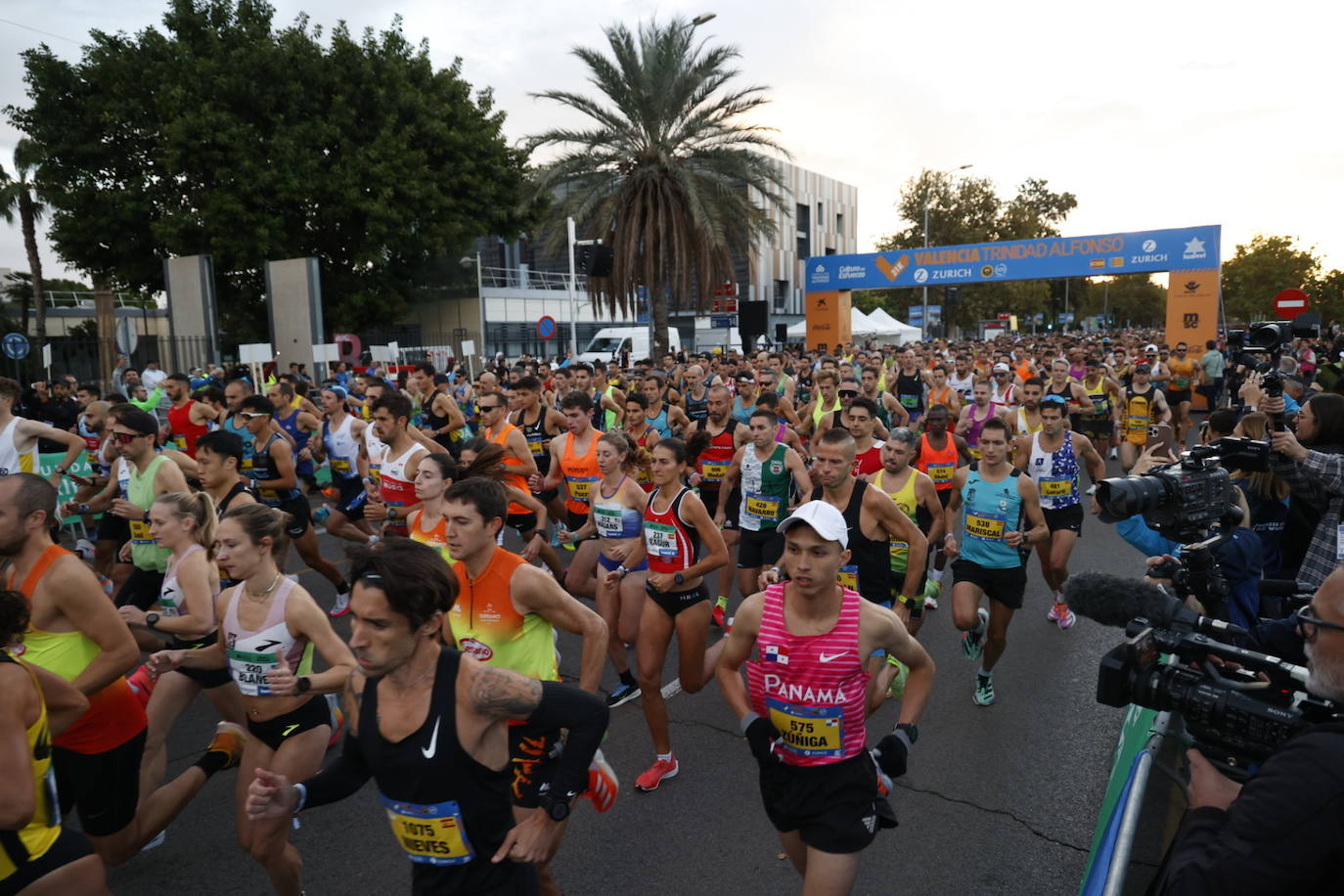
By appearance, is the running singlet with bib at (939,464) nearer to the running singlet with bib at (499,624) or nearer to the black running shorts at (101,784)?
the running singlet with bib at (499,624)

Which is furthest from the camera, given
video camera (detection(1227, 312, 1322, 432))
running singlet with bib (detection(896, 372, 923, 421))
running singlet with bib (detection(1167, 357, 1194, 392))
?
running singlet with bib (detection(1167, 357, 1194, 392))

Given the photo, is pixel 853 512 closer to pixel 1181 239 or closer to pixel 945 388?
pixel 945 388

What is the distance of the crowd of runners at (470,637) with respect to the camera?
2412 millimetres

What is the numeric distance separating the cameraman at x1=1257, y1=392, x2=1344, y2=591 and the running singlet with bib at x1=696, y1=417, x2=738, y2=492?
176 inches

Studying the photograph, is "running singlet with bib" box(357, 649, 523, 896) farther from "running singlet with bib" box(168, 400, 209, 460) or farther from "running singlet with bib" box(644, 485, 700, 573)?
"running singlet with bib" box(168, 400, 209, 460)

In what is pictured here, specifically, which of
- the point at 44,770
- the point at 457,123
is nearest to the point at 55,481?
the point at 44,770

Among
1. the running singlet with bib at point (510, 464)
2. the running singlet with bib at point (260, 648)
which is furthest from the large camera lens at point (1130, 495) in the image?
the running singlet with bib at point (510, 464)

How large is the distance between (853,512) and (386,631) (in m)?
3.42

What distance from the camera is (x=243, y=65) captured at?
24.9m

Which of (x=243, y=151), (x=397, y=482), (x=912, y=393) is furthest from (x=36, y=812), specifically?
(x=243, y=151)

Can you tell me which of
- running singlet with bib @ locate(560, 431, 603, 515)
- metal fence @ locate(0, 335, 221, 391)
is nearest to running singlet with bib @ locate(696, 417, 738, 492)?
running singlet with bib @ locate(560, 431, 603, 515)

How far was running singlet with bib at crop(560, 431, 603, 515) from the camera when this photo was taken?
7324 mm

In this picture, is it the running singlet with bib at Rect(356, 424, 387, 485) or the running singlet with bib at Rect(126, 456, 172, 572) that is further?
the running singlet with bib at Rect(356, 424, 387, 485)

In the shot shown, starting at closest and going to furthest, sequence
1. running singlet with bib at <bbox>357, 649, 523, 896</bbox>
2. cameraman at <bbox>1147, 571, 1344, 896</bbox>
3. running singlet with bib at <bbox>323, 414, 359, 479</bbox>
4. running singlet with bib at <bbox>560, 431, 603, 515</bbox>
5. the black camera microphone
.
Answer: cameraman at <bbox>1147, 571, 1344, 896</bbox> < the black camera microphone < running singlet with bib at <bbox>357, 649, 523, 896</bbox> < running singlet with bib at <bbox>560, 431, 603, 515</bbox> < running singlet with bib at <bbox>323, 414, 359, 479</bbox>
